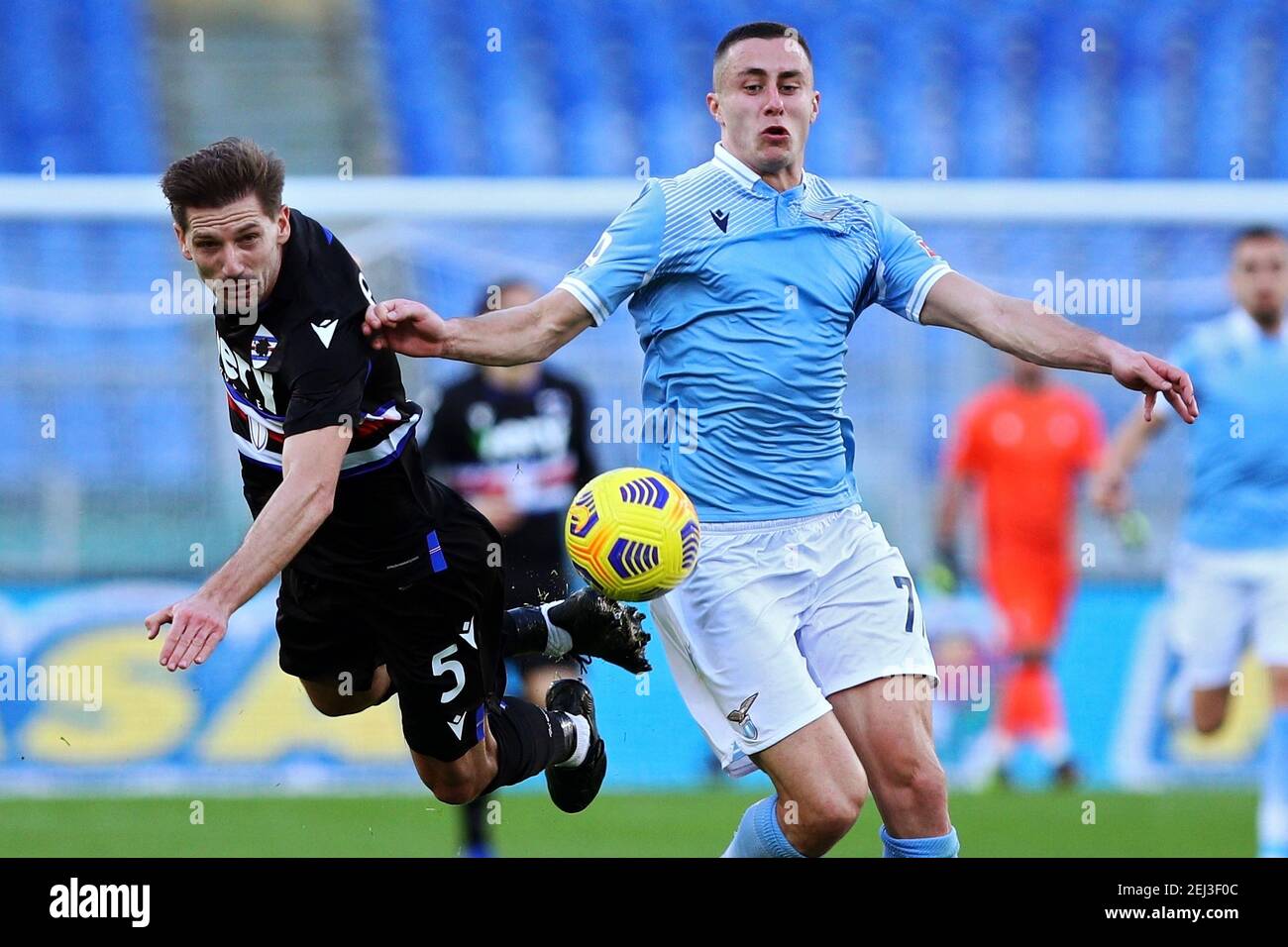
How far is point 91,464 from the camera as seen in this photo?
9.93 metres

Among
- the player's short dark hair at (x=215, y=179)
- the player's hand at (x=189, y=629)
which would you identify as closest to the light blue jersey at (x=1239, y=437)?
the player's short dark hair at (x=215, y=179)

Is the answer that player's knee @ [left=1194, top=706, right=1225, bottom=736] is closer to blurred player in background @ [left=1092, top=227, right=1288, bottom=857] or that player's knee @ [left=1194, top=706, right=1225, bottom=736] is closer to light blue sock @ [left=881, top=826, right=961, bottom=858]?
blurred player in background @ [left=1092, top=227, right=1288, bottom=857]

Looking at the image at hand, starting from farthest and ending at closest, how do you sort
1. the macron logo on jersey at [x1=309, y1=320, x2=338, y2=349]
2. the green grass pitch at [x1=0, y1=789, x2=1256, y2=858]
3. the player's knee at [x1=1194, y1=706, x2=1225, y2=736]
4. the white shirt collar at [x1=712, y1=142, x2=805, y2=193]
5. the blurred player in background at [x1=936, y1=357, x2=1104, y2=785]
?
1. the blurred player in background at [x1=936, y1=357, x2=1104, y2=785]
2. the green grass pitch at [x1=0, y1=789, x2=1256, y2=858]
3. the player's knee at [x1=1194, y1=706, x2=1225, y2=736]
4. the white shirt collar at [x1=712, y1=142, x2=805, y2=193]
5. the macron logo on jersey at [x1=309, y1=320, x2=338, y2=349]

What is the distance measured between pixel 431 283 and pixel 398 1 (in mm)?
2517

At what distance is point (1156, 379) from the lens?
4.78 meters

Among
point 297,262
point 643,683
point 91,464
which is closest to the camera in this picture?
point 297,262

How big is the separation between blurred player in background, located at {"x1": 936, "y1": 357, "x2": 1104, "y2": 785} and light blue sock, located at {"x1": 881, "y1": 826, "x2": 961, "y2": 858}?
15.7ft

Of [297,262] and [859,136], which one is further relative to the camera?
[859,136]

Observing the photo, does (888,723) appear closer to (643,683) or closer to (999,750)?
(643,683)

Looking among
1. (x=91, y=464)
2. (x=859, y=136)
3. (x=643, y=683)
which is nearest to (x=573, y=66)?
(x=859, y=136)

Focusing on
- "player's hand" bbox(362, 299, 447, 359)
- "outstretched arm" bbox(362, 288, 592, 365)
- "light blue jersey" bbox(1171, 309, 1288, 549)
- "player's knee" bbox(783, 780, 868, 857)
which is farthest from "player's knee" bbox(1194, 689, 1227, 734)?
"player's hand" bbox(362, 299, 447, 359)

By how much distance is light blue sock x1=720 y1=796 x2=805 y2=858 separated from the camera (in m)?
4.95

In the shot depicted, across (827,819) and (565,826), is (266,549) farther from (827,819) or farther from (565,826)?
(565,826)

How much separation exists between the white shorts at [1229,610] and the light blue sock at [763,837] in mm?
3039
